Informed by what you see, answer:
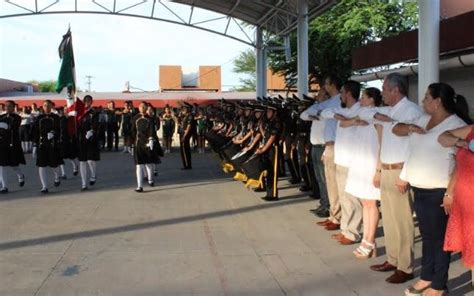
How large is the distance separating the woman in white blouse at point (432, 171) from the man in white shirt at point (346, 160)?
4.81 feet

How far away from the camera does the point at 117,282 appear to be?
5695 mm

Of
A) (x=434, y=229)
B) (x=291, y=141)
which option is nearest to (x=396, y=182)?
(x=434, y=229)

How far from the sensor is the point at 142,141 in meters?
11.6

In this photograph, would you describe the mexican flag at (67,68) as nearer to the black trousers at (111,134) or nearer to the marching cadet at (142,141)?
→ the marching cadet at (142,141)

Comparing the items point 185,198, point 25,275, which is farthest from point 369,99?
point 185,198

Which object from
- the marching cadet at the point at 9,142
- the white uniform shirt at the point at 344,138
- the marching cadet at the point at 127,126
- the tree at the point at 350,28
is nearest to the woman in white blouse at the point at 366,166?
the white uniform shirt at the point at 344,138

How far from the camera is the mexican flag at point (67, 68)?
44.7ft

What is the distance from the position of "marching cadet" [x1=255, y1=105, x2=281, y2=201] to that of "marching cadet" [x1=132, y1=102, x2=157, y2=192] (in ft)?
7.79

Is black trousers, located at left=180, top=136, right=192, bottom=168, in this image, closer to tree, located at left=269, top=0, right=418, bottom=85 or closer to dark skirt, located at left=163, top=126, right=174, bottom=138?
dark skirt, located at left=163, top=126, right=174, bottom=138

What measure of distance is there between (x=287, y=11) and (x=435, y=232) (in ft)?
46.9

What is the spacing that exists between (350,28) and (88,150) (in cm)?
1763

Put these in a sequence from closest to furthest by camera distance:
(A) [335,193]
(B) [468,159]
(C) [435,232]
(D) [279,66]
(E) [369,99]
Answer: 1. (B) [468,159]
2. (C) [435,232]
3. (E) [369,99]
4. (A) [335,193]
5. (D) [279,66]

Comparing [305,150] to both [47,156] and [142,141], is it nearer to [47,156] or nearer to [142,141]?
[142,141]

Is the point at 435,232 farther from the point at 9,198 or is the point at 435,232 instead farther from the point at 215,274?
the point at 9,198
